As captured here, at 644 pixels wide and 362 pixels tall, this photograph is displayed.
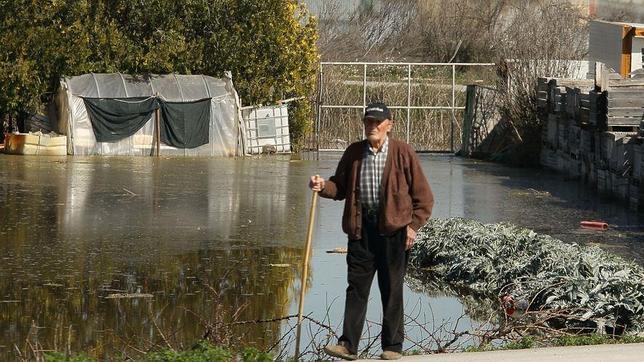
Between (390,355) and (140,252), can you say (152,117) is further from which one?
(390,355)

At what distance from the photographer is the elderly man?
795 centimetres

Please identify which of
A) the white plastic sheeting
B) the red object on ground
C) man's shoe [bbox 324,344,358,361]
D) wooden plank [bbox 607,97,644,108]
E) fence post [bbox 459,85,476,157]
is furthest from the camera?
fence post [bbox 459,85,476,157]

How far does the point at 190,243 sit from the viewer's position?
50.1ft

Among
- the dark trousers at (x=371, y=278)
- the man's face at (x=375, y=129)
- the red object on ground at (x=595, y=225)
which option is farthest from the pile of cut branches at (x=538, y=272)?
the red object on ground at (x=595, y=225)

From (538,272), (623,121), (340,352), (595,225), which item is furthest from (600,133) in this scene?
(340,352)

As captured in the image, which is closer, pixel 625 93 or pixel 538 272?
pixel 538 272

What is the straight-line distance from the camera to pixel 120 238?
15.5 meters

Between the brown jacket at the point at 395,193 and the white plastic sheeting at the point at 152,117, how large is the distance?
21222mm

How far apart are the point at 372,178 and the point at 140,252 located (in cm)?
699

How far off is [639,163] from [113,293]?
34.0 feet

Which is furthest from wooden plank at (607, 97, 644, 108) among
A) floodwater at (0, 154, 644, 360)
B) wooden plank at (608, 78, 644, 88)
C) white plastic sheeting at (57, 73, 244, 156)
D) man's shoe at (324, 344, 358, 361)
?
man's shoe at (324, 344, 358, 361)

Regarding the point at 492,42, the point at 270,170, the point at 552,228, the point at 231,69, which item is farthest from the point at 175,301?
the point at 492,42

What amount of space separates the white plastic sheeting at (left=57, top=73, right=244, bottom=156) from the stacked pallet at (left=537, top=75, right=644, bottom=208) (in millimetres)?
7892

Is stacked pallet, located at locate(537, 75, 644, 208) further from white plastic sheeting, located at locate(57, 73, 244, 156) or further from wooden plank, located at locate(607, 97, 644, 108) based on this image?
white plastic sheeting, located at locate(57, 73, 244, 156)
